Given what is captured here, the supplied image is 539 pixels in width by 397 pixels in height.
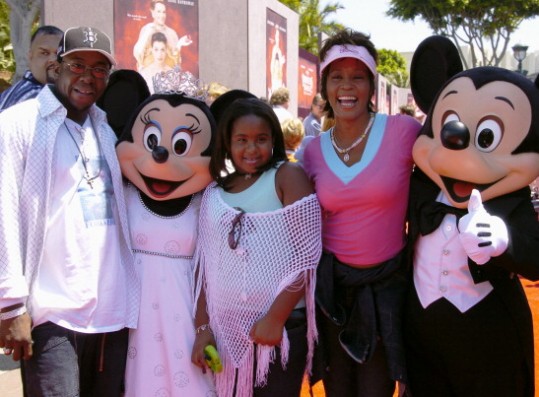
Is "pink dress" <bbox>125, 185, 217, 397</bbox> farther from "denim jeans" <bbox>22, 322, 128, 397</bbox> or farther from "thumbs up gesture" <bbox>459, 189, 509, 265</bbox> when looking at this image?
"thumbs up gesture" <bbox>459, 189, 509, 265</bbox>

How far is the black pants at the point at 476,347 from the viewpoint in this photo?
8.09 ft

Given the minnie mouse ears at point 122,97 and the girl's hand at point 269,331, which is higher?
the minnie mouse ears at point 122,97

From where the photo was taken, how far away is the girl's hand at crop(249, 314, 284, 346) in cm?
245

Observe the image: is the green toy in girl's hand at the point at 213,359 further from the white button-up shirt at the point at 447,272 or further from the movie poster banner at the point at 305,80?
the movie poster banner at the point at 305,80

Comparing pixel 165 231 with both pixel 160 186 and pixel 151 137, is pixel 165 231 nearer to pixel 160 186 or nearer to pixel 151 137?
pixel 160 186

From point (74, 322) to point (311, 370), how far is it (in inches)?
41.7

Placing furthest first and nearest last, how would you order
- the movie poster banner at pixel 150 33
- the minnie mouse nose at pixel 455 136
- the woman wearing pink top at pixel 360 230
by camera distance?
the movie poster banner at pixel 150 33, the woman wearing pink top at pixel 360 230, the minnie mouse nose at pixel 455 136

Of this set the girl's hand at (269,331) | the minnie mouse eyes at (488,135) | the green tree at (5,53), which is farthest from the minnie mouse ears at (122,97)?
the green tree at (5,53)

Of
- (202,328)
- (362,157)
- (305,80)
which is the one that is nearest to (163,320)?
(202,328)

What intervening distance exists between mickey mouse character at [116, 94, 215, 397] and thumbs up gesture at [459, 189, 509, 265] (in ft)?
3.84

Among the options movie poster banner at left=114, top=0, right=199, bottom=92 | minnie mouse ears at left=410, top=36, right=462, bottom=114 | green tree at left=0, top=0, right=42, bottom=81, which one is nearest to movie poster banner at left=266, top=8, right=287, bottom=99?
movie poster banner at left=114, top=0, right=199, bottom=92

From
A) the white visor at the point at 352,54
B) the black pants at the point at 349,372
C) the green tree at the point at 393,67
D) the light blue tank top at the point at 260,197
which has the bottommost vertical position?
the black pants at the point at 349,372

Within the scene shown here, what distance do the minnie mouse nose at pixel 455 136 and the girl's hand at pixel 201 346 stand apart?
1.30 meters

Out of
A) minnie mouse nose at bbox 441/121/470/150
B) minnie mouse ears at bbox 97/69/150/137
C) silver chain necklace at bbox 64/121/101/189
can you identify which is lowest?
silver chain necklace at bbox 64/121/101/189
